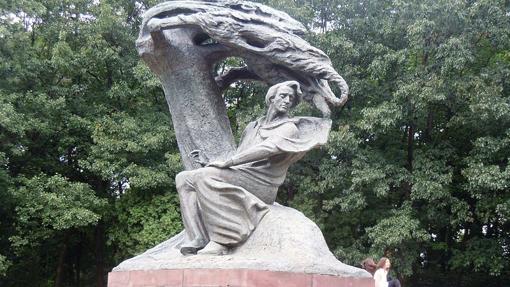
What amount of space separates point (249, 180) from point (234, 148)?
0.79 meters

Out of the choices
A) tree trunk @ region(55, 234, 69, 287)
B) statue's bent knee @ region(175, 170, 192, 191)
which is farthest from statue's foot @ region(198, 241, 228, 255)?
tree trunk @ region(55, 234, 69, 287)

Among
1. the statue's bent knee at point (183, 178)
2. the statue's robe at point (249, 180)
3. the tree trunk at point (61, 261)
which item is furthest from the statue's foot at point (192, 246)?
the tree trunk at point (61, 261)

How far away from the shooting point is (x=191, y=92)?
640cm

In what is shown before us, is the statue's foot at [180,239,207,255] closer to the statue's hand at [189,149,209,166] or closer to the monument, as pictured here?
the monument

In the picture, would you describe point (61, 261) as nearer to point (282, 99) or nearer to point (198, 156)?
point (198, 156)

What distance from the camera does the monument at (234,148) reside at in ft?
17.1

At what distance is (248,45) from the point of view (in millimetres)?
6016

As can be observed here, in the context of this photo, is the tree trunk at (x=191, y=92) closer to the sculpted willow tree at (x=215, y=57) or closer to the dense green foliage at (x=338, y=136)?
the sculpted willow tree at (x=215, y=57)

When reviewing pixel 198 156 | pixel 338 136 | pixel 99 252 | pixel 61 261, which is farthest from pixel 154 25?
pixel 61 261

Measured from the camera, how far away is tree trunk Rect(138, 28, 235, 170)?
20.7ft

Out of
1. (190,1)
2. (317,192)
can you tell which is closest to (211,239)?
(190,1)

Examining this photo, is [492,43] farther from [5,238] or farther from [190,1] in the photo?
[5,238]

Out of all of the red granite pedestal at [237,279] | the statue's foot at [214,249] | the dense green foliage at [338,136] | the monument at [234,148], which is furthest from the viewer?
the dense green foliage at [338,136]

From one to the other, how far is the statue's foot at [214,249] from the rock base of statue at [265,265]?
6 cm
